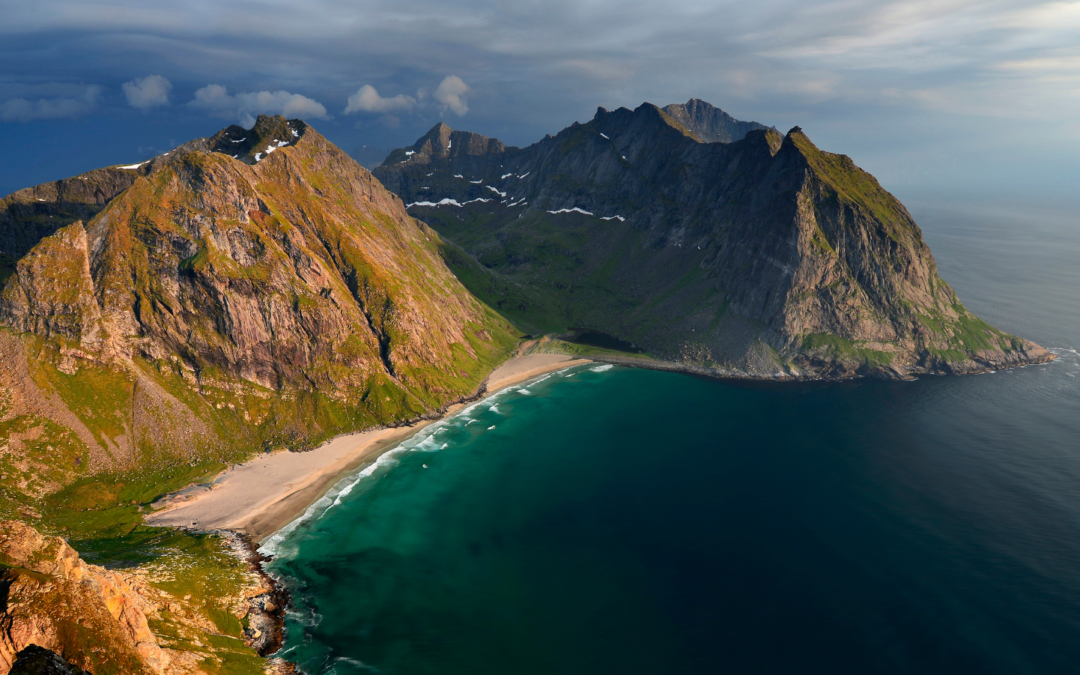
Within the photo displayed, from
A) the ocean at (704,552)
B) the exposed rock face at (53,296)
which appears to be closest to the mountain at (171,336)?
the exposed rock face at (53,296)

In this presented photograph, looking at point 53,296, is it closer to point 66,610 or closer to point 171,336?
point 171,336

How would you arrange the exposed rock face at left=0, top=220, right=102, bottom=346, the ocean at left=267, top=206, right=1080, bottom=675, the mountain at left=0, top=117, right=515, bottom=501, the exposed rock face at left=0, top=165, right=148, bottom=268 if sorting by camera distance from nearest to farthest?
the ocean at left=267, top=206, right=1080, bottom=675 < the mountain at left=0, top=117, right=515, bottom=501 < the exposed rock face at left=0, top=220, right=102, bottom=346 < the exposed rock face at left=0, top=165, right=148, bottom=268

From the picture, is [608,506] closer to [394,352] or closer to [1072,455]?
[394,352]

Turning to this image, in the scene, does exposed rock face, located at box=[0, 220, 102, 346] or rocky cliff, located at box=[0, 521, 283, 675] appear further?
exposed rock face, located at box=[0, 220, 102, 346]

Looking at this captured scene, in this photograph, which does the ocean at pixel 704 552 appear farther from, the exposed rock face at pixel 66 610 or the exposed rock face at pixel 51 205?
the exposed rock face at pixel 51 205

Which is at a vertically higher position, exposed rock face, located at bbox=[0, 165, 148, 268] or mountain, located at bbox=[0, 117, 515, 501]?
exposed rock face, located at bbox=[0, 165, 148, 268]

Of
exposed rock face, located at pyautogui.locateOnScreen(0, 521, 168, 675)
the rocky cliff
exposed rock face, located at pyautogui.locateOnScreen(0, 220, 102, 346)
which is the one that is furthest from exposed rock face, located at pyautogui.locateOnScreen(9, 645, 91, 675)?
exposed rock face, located at pyautogui.locateOnScreen(0, 220, 102, 346)

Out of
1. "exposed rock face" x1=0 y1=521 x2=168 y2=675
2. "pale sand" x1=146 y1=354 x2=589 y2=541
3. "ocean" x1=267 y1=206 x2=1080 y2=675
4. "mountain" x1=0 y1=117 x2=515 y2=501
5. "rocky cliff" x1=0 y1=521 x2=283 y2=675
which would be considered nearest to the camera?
"exposed rock face" x1=0 y1=521 x2=168 y2=675

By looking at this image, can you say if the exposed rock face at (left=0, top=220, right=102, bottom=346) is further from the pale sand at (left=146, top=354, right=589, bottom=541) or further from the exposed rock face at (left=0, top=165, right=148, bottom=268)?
the pale sand at (left=146, top=354, right=589, bottom=541)
